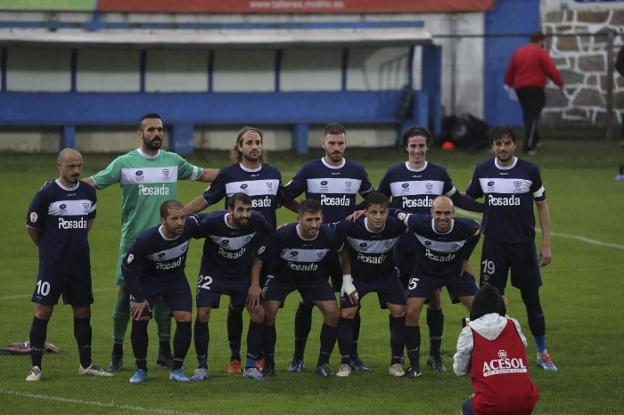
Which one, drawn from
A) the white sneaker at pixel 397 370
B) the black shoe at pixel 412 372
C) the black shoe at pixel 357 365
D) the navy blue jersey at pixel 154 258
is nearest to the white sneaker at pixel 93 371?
the navy blue jersey at pixel 154 258

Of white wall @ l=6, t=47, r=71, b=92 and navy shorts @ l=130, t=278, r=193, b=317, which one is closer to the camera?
navy shorts @ l=130, t=278, r=193, b=317

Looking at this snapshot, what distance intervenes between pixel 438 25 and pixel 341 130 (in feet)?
66.3

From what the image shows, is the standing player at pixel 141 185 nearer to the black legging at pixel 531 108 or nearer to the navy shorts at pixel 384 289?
the navy shorts at pixel 384 289

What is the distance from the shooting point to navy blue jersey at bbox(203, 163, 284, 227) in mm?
13430

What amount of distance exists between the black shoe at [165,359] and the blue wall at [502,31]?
20.5 metres

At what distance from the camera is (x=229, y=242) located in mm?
13078

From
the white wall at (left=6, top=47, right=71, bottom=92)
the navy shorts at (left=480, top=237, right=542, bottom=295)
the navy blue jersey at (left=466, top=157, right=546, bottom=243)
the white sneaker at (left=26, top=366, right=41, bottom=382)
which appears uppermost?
the white wall at (left=6, top=47, right=71, bottom=92)

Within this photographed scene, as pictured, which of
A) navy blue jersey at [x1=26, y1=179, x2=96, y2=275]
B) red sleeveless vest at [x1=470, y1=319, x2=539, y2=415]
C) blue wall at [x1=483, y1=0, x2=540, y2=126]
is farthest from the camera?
blue wall at [x1=483, y1=0, x2=540, y2=126]

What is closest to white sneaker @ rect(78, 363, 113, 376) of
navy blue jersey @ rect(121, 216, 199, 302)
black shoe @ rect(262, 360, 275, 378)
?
navy blue jersey @ rect(121, 216, 199, 302)

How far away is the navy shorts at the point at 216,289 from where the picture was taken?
13.1 metres

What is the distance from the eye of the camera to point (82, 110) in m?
29.7

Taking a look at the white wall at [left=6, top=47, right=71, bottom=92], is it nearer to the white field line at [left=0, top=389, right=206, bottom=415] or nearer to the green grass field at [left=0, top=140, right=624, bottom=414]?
the green grass field at [left=0, top=140, right=624, bottom=414]

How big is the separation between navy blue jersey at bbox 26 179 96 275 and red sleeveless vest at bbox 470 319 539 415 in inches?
182

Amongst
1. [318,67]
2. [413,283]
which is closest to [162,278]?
[413,283]
